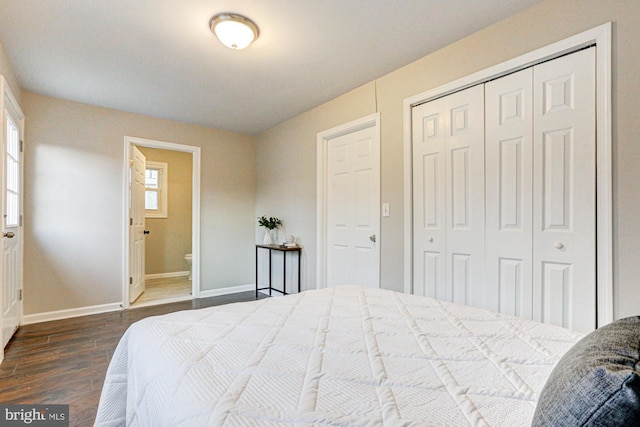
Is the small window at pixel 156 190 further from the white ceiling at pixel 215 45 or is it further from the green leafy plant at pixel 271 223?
the green leafy plant at pixel 271 223

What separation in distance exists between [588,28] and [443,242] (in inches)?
60.1

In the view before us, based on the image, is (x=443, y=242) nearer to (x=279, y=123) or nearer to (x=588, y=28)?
(x=588, y=28)

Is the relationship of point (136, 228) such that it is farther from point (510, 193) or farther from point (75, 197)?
point (510, 193)

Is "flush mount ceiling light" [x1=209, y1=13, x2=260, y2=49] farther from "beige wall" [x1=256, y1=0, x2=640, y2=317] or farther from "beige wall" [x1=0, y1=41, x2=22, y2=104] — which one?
"beige wall" [x1=0, y1=41, x2=22, y2=104]

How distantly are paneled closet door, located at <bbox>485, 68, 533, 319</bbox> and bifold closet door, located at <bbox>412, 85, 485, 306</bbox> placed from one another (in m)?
0.06

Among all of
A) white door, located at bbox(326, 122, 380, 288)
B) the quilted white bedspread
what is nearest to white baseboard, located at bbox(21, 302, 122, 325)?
white door, located at bbox(326, 122, 380, 288)

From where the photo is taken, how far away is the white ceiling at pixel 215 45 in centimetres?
195

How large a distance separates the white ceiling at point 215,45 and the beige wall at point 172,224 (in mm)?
2484

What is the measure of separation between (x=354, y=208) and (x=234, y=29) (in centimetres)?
191

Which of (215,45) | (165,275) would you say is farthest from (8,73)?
(165,275)

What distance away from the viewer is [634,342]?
0.63m

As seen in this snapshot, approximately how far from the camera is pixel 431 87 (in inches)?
98.0

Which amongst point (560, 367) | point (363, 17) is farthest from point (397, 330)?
point (363, 17)

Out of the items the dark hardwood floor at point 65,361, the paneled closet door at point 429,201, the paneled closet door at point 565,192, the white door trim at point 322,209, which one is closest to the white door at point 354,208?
the white door trim at point 322,209
